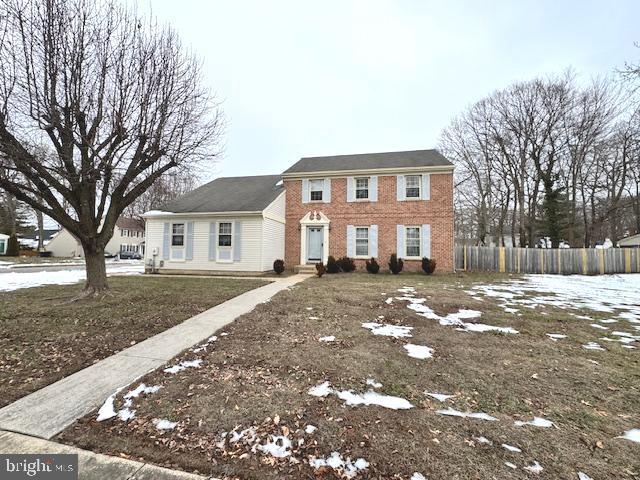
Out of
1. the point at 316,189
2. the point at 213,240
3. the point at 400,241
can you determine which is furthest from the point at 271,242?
the point at 400,241

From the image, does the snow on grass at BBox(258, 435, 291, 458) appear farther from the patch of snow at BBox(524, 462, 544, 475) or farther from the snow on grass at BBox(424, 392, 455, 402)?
the patch of snow at BBox(524, 462, 544, 475)

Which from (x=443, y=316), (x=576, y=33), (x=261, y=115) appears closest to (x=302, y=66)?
(x=261, y=115)

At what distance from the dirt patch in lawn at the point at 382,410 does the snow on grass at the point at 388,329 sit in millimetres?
168

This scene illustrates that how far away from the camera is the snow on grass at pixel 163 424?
2506 millimetres

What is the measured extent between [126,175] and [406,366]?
8.04 meters

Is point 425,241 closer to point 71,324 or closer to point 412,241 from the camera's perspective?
point 412,241

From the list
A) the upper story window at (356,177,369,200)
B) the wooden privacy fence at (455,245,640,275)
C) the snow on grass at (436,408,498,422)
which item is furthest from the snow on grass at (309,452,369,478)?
the wooden privacy fence at (455,245,640,275)

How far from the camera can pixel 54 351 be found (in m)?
4.20

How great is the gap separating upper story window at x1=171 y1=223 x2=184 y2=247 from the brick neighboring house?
17.7ft

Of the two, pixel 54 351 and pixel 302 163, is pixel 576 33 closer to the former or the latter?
pixel 302 163

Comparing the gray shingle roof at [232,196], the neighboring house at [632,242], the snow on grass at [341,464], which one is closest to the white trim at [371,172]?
the gray shingle roof at [232,196]

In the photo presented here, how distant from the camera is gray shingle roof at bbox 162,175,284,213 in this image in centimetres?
1445

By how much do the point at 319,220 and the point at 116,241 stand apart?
41.4 m

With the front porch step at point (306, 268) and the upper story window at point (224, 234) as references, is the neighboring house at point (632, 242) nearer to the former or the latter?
the front porch step at point (306, 268)
